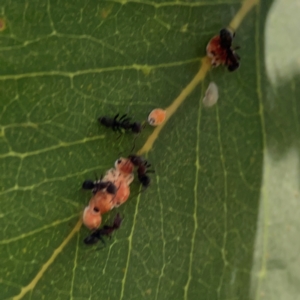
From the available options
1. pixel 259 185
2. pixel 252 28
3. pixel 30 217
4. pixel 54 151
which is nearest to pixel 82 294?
pixel 30 217

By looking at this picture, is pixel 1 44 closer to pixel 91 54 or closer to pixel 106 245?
pixel 91 54

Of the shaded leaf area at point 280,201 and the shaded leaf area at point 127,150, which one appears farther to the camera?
the shaded leaf area at point 280,201

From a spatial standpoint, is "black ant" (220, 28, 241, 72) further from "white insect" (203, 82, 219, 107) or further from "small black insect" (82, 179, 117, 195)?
"small black insect" (82, 179, 117, 195)

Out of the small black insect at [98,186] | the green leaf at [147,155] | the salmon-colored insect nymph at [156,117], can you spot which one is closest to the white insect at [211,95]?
the green leaf at [147,155]

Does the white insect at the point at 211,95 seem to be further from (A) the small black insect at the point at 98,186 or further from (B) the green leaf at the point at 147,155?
(A) the small black insect at the point at 98,186

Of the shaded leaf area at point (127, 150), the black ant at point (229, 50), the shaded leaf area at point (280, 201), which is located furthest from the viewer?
the shaded leaf area at point (280, 201)

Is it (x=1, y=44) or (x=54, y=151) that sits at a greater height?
(x=1, y=44)

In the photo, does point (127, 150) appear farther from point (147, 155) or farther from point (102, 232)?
point (102, 232)
